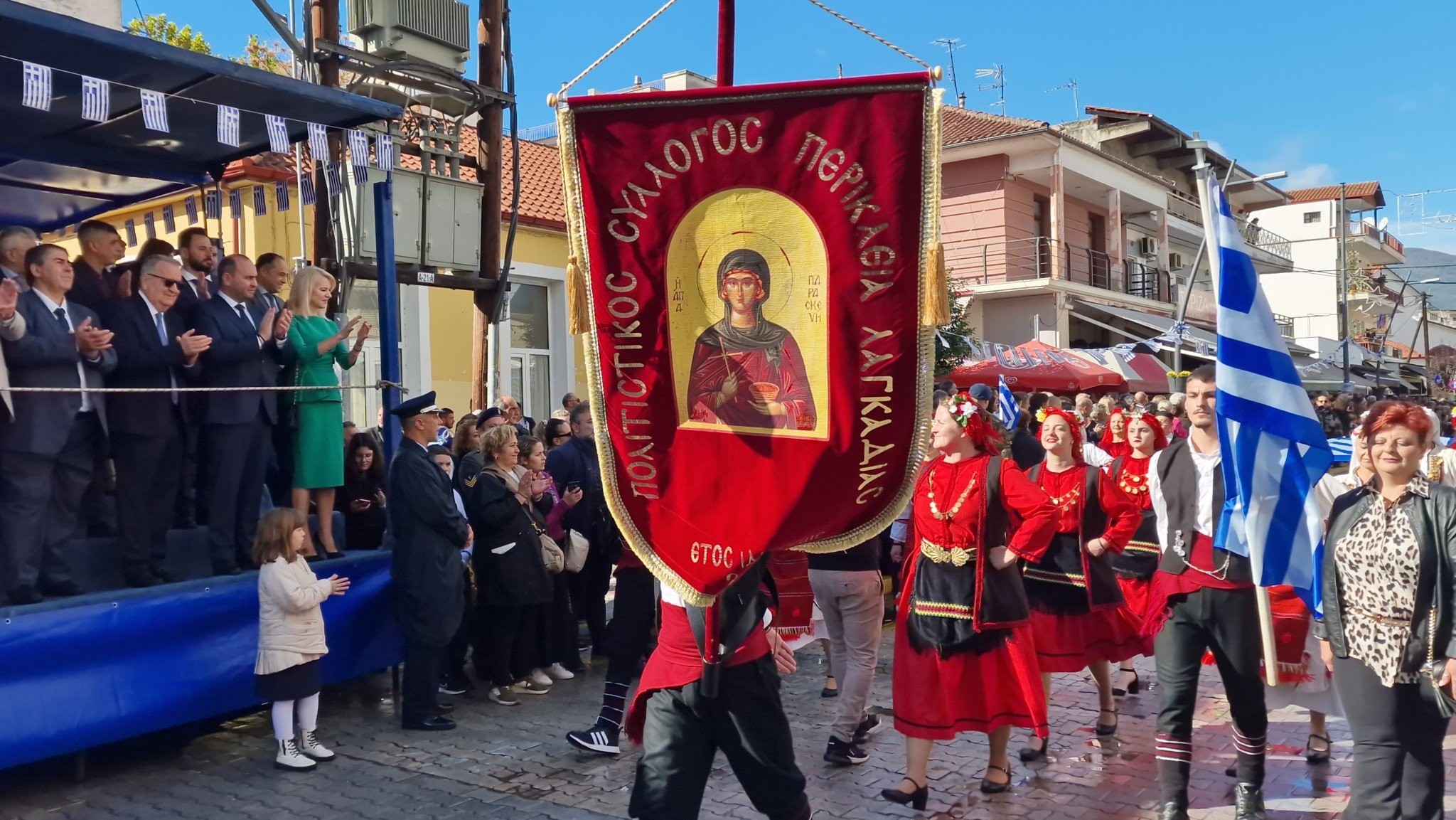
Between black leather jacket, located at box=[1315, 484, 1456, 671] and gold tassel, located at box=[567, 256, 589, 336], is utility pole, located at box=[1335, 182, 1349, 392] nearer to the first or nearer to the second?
black leather jacket, located at box=[1315, 484, 1456, 671]

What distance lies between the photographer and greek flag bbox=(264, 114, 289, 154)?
6605 mm

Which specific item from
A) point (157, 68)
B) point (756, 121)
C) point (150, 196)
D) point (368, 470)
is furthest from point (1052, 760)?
point (150, 196)

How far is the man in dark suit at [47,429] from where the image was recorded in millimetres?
5398

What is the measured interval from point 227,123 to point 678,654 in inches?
181

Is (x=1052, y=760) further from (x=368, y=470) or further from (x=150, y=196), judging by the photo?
(x=150, y=196)

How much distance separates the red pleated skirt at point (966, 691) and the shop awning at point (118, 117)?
452 cm

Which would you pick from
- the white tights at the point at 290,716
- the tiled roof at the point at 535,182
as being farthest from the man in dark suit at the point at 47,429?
the tiled roof at the point at 535,182

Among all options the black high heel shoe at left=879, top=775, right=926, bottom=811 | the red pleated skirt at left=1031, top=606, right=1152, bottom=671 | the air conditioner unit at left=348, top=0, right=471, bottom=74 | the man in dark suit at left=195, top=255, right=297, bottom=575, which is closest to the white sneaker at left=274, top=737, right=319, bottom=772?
the man in dark suit at left=195, top=255, right=297, bottom=575

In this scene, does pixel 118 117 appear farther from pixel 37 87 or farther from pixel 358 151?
pixel 37 87

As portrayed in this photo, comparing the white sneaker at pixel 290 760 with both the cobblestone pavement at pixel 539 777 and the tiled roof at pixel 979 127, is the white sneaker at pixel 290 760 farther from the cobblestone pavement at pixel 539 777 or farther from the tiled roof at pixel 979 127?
the tiled roof at pixel 979 127

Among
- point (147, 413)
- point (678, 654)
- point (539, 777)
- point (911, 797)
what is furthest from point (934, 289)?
point (147, 413)

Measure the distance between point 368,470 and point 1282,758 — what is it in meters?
5.70

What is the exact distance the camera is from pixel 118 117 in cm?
694

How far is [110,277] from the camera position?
260 inches
